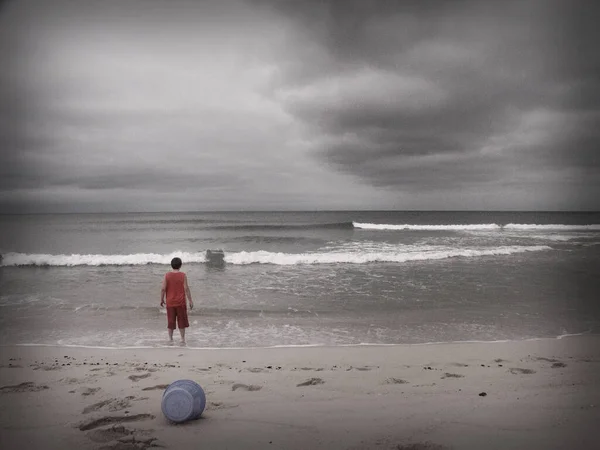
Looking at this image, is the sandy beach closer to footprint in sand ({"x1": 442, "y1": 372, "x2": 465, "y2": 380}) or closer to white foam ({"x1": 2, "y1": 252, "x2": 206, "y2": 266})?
footprint in sand ({"x1": 442, "y1": 372, "x2": 465, "y2": 380})

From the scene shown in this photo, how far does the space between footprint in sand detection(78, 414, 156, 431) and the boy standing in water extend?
3.30 metres

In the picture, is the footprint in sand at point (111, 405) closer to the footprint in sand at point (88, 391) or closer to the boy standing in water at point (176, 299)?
the footprint in sand at point (88, 391)

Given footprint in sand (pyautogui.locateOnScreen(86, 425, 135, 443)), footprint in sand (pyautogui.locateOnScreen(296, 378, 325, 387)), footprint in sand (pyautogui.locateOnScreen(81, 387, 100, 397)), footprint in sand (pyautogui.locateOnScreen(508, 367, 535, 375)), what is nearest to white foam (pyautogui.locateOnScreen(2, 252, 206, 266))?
footprint in sand (pyautogui.locateOnScreen(81, 387, 100, 397))

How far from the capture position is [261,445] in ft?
10.5

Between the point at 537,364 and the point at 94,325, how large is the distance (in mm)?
8061

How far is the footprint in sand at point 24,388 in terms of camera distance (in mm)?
4301

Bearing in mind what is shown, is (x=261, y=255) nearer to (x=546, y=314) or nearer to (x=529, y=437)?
(x=546, y=314)

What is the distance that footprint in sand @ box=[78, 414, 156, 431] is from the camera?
11.4 ft

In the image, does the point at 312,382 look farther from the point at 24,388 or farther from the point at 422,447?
the point at 24,388

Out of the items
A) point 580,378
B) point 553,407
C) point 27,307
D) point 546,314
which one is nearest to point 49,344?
point 27,307

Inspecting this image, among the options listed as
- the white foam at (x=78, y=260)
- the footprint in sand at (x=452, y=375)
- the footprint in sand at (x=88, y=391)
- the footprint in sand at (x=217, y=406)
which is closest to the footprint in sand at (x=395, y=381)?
the footprint in sand at (x=452, y=375)

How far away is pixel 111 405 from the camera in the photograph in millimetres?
3938

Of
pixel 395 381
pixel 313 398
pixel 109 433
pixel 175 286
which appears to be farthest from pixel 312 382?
pixel 175 286

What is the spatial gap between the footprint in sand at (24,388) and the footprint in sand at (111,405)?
0.92m
